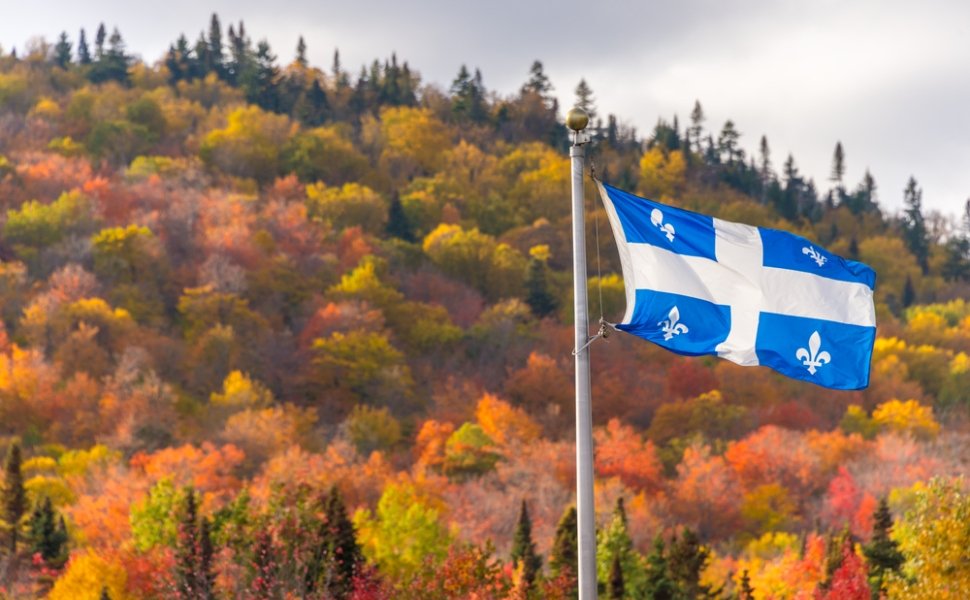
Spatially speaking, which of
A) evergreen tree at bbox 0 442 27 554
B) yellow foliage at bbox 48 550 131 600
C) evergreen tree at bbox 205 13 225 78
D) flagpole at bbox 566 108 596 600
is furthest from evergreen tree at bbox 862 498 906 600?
evergreen tree at bbox 205 13 225 78

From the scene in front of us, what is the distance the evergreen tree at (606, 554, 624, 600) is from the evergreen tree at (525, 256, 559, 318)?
207ft

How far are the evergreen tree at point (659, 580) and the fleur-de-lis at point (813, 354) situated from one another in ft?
110

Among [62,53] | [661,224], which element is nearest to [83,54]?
[62,53]

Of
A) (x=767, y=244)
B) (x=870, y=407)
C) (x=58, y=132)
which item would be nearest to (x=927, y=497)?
(x=767, y=244)

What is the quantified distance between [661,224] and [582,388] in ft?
6.26

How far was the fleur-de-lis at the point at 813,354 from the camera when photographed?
11977mm

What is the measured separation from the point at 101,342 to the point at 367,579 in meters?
56.9

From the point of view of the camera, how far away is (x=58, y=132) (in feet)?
427

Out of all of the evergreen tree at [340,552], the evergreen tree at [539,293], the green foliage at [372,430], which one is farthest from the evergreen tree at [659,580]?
the evergreen tree at [539,293]

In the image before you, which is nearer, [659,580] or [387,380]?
[659,580]

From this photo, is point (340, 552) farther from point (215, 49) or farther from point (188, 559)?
point (215, 49)

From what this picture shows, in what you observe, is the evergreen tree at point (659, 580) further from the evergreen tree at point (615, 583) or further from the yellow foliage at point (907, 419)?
the yellow foliage at point (907, 419)

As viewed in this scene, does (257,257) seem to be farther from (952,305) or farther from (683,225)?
(683,225)

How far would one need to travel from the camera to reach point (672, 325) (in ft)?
38.9
